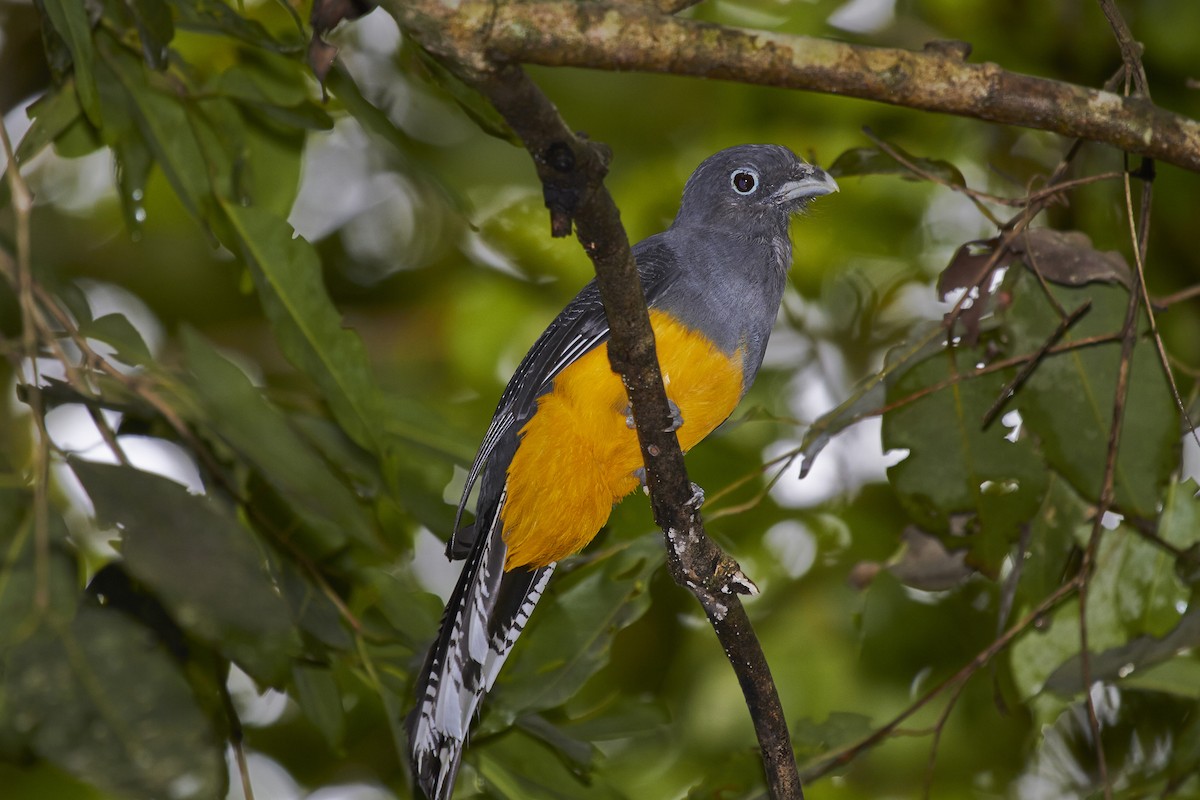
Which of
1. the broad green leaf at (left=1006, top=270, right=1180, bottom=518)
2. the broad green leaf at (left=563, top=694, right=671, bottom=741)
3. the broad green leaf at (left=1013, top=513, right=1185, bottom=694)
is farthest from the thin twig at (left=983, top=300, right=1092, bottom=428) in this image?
the broad green leaf at (left=563, top=694, right=671, bottom=741)

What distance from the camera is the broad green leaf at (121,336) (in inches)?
107

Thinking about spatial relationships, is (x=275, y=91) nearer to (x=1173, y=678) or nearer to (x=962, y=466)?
(x=962, y=466)

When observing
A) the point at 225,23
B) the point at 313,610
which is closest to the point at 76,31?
the point at 225,23

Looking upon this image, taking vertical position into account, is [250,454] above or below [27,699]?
above


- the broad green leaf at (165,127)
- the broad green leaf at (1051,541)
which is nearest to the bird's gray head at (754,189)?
the broad green leaf at (1051,541)

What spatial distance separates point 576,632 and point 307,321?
1.08 m

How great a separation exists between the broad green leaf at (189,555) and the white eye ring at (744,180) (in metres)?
1.91

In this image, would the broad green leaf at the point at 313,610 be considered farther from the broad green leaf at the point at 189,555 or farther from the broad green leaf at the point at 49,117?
the broad green leaf at the point at 49,117

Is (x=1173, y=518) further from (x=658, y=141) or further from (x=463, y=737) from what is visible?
(x=658, y=141)

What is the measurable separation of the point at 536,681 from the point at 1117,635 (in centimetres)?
163

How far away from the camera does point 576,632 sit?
324 centimetres

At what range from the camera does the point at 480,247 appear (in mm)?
5863

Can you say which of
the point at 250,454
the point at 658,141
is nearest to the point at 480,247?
the point at 658,141

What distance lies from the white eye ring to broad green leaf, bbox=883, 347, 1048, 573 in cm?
74
